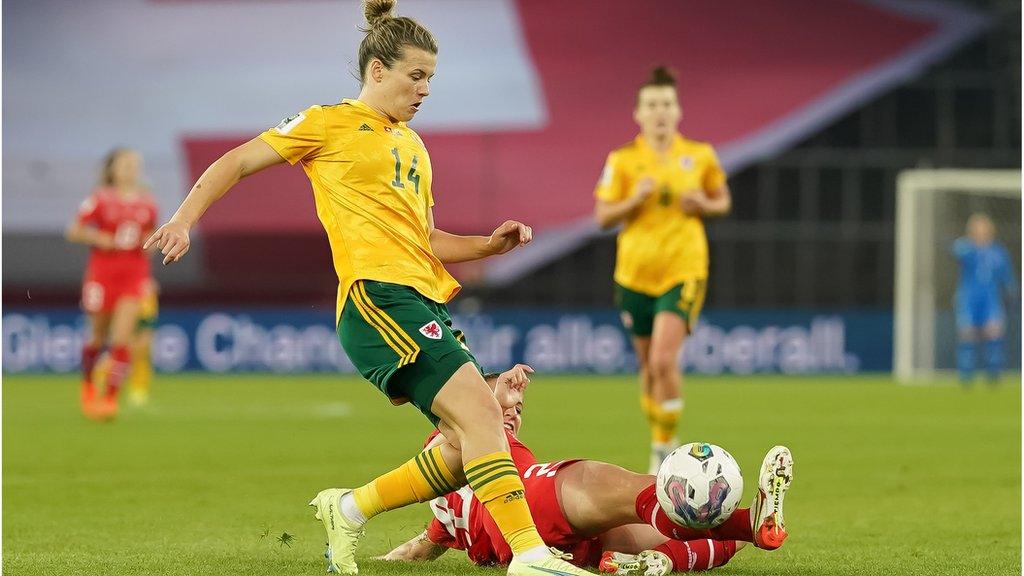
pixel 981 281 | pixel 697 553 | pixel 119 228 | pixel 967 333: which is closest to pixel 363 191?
Result: pixel 697 553

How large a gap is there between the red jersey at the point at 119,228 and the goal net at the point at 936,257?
12.0m

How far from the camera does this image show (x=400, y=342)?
4891 mm

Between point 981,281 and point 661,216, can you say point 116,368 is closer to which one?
point 661,216

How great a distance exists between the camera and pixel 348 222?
16.6 ft

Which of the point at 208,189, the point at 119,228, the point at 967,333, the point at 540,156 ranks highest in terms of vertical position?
the point at 540,156

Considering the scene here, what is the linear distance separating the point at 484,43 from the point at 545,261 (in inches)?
173

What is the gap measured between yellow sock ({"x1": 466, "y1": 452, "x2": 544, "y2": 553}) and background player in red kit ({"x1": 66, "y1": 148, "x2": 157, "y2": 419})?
897 cm

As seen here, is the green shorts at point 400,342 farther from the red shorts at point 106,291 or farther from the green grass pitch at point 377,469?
the red shorts at point 106,291

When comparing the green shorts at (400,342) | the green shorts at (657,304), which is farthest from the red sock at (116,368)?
the green shorts at (400,342)

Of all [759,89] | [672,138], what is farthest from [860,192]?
[672,138]

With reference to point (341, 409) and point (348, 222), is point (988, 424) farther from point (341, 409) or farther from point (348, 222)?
point (348, 222)

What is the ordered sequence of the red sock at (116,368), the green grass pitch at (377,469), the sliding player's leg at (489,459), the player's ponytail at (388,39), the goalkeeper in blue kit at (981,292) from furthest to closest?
the goalkeeper in blue kit at (981,292) → the red sock at (116,368) → the green grass pitch at (377,469) → the player's ponytail at (388,39) → the sliding player's leg at (489,459)

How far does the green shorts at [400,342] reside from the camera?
192 inches

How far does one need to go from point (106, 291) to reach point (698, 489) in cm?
972
